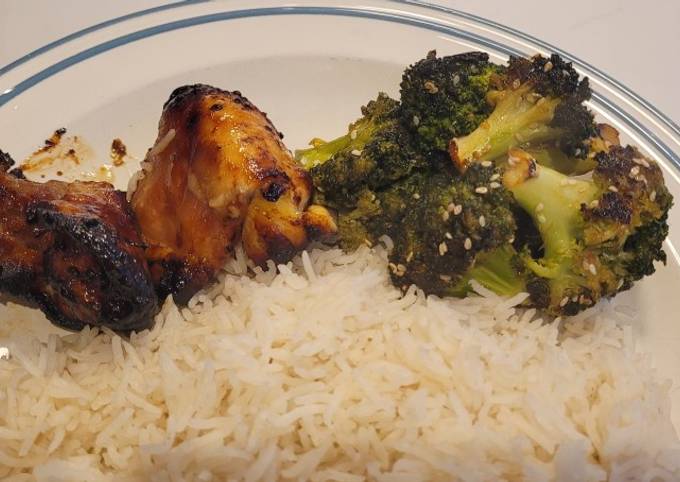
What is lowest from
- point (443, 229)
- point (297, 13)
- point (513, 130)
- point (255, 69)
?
point (443, 229)

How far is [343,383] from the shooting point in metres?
2.44

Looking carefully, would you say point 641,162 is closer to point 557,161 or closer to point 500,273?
point 557,161

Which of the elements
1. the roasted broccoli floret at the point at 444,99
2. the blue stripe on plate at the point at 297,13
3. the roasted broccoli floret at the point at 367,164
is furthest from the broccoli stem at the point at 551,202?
the blue stripe on plate at the point at 297,13

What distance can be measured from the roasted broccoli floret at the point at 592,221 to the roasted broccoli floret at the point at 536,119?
4.4 inches

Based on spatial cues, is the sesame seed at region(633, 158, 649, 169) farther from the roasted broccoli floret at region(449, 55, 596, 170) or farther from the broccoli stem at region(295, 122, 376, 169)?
the broccoli stem at region(295, 122, 376, 169)

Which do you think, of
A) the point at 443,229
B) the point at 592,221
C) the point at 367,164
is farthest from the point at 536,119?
the point at 367,164

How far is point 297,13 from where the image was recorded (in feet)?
12.6

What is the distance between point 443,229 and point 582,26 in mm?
2938

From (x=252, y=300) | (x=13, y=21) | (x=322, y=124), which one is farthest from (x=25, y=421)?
(x=13, y=21)

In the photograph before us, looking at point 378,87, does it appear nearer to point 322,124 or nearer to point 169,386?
point 322,124

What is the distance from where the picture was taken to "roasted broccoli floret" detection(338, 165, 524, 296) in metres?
2.43

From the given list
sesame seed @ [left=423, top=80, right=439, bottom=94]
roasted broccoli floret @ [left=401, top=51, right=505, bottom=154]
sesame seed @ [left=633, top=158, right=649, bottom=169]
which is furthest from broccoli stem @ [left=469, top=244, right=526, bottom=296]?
sesame seed @ [left=423, top=80, right=439, bottom=94]

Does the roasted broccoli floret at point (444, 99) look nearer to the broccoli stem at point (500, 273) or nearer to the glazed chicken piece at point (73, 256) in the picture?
the broccoli stem at point (500, 273)

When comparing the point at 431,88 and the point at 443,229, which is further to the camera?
the point at 431,88
